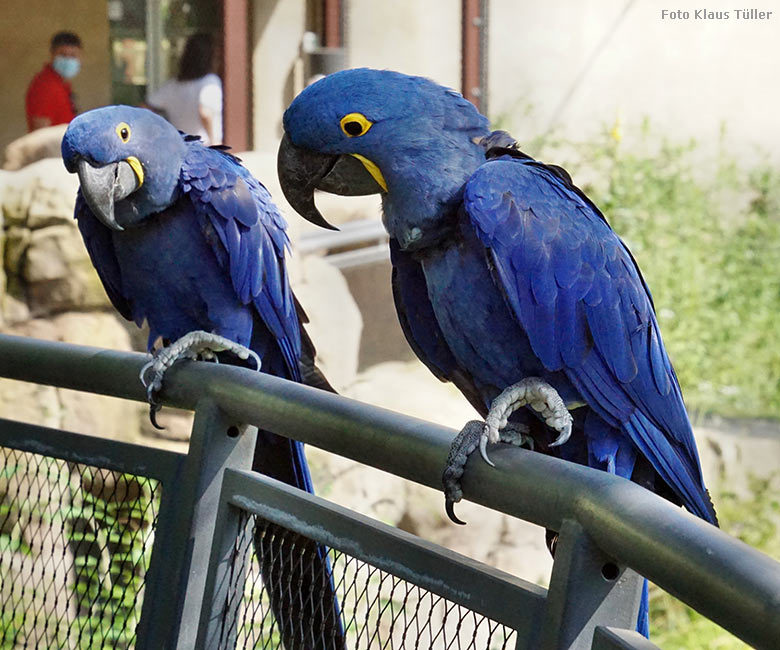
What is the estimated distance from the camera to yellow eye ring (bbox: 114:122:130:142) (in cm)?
200

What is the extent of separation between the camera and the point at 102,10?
468 centimetres

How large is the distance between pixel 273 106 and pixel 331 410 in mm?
4248

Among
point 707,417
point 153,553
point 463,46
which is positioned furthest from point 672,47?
point 153,553

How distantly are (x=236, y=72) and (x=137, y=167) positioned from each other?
10.4ft

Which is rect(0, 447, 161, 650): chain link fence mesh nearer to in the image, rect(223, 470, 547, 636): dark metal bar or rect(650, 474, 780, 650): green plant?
rect(223, 470, 547, 636): dark metal bar

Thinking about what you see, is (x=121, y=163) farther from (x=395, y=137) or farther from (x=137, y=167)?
(x=395, y=137)

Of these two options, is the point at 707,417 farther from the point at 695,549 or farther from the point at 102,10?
the point at 695,549

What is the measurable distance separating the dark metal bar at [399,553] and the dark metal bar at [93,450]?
12 cm

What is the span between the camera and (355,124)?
1442 mm

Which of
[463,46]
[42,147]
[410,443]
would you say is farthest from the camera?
[463,46]

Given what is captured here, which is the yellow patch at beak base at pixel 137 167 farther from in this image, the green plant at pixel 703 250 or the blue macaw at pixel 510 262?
the green plant at pixel 703 250

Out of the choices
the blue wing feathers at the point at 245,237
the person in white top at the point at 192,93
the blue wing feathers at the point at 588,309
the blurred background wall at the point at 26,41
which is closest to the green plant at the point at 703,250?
the person in white top at the point at 192,93

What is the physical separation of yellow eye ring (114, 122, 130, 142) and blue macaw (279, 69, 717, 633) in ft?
1.98

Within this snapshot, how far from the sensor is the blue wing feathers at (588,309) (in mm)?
1404
